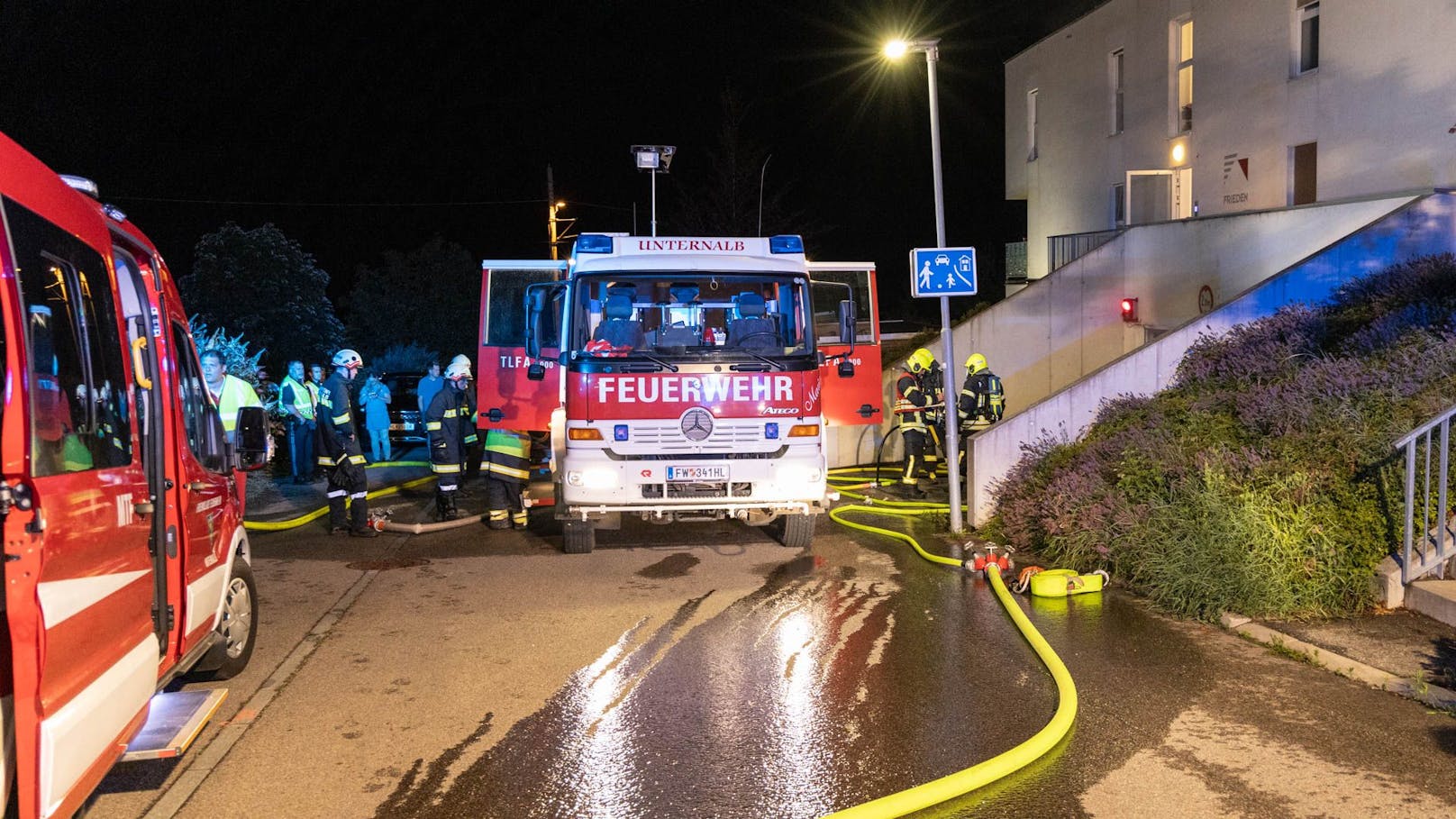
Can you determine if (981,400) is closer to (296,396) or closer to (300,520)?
(300,520)

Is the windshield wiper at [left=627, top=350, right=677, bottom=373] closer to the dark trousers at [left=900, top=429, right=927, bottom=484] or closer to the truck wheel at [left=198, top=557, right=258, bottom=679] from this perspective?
the truck wheel at [left=198, top=557, right=258, bottom=679]

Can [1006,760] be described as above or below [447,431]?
below

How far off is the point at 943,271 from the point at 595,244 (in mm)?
3154

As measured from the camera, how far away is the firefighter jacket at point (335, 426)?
10945 millimetres

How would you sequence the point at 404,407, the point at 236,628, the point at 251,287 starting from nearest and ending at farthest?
the point at 236,628 < the point at 404,407 < the point at 251,287

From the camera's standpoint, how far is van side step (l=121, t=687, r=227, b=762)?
4426 millimetres

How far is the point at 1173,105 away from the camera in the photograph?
21891 millimetres

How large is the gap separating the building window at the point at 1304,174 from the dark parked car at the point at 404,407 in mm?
14793

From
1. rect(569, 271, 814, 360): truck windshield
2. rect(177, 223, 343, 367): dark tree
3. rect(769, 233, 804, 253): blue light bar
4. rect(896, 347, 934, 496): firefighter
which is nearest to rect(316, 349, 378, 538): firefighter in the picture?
rect(569, 271, 814, 360): truck windshield

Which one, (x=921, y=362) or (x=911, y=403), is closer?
(x=911, y=403)

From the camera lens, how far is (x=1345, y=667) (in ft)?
20.2

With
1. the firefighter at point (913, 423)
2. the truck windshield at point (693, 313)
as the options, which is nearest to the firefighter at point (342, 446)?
the truck windshield at point (693, 313)

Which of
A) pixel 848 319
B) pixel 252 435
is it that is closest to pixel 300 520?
pixel 848 319

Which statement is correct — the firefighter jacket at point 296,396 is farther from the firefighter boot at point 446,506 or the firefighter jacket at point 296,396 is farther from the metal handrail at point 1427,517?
the metal handrail at point 1427,517
